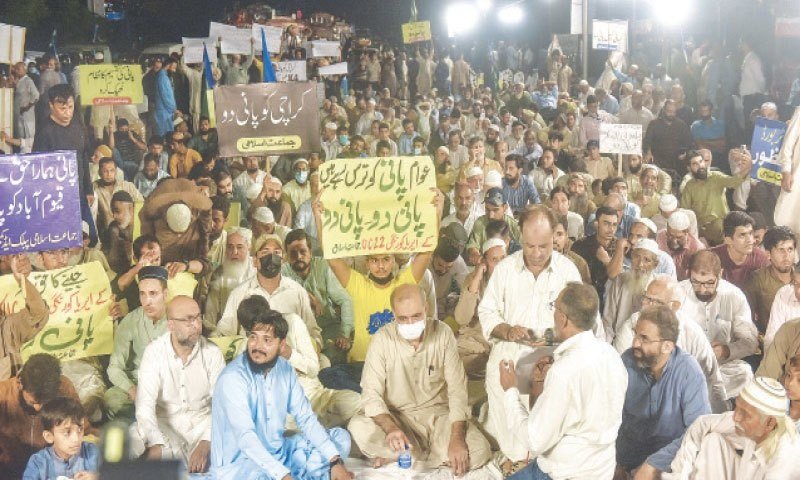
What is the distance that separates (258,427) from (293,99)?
4.30 m

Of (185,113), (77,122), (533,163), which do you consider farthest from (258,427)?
(185,113)

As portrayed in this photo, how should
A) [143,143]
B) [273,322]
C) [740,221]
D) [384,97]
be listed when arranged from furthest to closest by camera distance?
[384,97]
[143,143]
[740,221]
[273,322]

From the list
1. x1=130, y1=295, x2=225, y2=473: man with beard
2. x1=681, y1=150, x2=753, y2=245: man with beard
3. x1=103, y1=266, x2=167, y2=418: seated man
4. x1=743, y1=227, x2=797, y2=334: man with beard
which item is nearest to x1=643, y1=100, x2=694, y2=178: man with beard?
x1=681, y1=150, x2=753, y2=245: man with beard

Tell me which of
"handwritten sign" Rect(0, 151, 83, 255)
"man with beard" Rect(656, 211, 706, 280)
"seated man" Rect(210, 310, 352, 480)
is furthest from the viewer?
"man with beard" Rect(656, 211, 706, 280)

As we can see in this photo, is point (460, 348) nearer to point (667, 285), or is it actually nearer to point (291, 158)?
point (667, 285)

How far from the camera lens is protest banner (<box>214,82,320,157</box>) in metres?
8.55

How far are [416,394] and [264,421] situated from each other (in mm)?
1051

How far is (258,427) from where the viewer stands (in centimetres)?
493

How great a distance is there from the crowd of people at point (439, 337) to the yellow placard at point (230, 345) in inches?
7.3

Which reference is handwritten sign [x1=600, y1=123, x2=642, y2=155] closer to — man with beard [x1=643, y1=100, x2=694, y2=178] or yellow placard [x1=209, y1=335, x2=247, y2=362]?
man with beard [x1=643, y1=100, x2=694, y2=178]

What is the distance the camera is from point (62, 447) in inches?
177

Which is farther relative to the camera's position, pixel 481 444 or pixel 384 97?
pixel 384 97

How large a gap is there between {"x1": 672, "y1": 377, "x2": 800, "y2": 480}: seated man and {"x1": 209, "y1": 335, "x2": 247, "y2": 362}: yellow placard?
2.82 meters

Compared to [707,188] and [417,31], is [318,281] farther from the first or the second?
[417,31]
